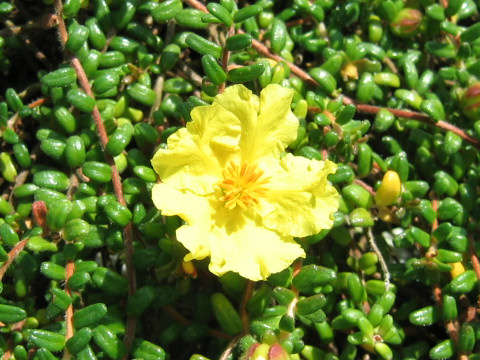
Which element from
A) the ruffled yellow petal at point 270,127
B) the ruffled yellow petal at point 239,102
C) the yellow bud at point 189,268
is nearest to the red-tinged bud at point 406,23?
the ruffled yellow petal at point 270,127

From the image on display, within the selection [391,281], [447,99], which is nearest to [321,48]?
[447,99]

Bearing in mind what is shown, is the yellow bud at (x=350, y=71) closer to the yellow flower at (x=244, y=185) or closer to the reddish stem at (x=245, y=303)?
the yellow flower at (x=244, y=185)

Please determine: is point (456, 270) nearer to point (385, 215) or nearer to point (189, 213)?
point (385, 215)

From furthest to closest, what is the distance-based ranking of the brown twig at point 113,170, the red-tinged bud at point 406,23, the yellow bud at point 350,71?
the red-tinged bud at point 406,23
the yellow bud at point 350,71
the brown twig at point 113,170

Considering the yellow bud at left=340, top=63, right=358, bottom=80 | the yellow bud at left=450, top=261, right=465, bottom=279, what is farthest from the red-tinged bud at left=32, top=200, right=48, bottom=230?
the yellow bud at left=450, top=261, right=465, bottom=279

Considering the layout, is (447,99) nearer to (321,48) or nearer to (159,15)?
(321,48)

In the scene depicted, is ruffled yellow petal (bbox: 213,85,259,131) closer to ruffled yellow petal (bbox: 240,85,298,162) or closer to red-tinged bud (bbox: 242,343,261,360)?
ruffled yellow petal (bbox: 240,85,298,162)
